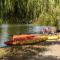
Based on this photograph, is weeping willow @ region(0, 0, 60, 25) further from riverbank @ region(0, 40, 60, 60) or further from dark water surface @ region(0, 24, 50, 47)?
riverbank @ region(0, 40, 60, 60)

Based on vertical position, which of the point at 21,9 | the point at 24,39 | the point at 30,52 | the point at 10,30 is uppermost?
the point at 21,9

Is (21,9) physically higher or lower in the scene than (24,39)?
higher

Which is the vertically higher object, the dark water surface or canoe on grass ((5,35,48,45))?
the dark water surface

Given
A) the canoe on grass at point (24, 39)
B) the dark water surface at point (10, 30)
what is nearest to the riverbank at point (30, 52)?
the canoe on grass at point (24, 39)

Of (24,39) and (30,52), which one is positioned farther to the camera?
(24,39)

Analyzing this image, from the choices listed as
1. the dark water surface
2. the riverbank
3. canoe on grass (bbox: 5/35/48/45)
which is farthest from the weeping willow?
canoe on grass (bbox: 5/35/48/45)

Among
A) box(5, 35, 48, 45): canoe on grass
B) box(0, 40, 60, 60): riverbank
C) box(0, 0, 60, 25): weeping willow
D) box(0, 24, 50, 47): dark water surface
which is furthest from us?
box(5, 35, 48, 45): canoe on grass

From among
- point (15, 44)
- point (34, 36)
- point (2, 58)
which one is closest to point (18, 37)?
point (15, 44)

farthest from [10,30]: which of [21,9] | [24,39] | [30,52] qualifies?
[21,9]

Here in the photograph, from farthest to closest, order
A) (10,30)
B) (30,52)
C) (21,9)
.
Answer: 1. (10,30)
2. (30,52)
3. (21,9)

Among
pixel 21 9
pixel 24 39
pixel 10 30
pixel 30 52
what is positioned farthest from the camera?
pixel 10 30

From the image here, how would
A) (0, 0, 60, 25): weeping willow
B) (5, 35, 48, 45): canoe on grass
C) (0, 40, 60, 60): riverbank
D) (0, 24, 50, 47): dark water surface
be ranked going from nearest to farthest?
(0, 0, 60, 25): weeping willow, (0, 40, 60, 60): riverbank, (0, 24, 50, 47): dark water surface, (5, 35, 48, 45): canoe on grass

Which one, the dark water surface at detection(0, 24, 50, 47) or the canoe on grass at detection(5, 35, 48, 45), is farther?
the canoe on grass at detection(5, 35, 48, 45)

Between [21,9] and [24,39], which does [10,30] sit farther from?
[21,9]
